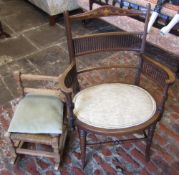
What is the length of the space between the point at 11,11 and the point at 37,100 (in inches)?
111

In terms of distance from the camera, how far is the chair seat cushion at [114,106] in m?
1.31

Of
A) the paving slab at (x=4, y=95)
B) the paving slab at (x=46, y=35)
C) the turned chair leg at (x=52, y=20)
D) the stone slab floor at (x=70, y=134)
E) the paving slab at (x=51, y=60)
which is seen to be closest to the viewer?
the stone slab floor at (x=70, y=134)

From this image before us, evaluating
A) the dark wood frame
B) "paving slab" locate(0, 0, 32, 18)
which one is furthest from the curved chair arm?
"paving slab" locate(0, 0, 32, 18)

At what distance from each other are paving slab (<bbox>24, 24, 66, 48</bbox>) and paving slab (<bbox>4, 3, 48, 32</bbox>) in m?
0.17

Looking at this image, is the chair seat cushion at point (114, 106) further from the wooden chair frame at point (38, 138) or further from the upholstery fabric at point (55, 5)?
the upholstery fabric at point (55, 5)

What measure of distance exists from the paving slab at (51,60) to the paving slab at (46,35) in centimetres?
18

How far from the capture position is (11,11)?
388 cm

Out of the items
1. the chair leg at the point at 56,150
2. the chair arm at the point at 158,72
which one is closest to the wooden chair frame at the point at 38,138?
the chair leg at the point at 56,150

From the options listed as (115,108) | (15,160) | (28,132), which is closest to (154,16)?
(115,108)

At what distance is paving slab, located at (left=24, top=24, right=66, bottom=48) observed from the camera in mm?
3037

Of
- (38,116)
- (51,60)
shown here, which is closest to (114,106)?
(38,116)

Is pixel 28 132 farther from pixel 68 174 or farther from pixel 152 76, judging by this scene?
pixel 152 76

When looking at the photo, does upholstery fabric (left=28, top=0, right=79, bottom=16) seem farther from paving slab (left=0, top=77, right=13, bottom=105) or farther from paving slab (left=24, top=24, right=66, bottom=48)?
paving slab (left=0, top=77, right=13, bottom=105)

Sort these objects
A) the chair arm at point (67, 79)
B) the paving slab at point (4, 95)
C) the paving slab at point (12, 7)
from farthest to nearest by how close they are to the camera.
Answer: the paving slab at point (12, 7), the paving slab at point (4, 95), the chair arm at point (67, 79)
